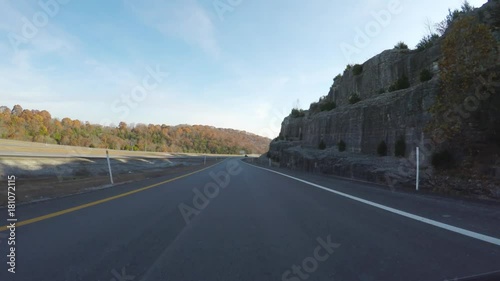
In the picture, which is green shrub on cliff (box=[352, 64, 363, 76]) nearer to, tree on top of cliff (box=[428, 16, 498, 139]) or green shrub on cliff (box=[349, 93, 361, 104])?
green shrub on cliff (box=[349, 93, 361, 104])

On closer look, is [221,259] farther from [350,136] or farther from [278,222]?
[350,136]

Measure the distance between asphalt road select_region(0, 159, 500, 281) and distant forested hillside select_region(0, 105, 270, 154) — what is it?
89389 millimetres

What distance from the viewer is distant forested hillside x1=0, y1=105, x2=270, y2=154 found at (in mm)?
91938

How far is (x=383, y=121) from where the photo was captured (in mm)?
24625

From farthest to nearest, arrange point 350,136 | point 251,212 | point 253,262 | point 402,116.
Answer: point 350,136 < point 402,116 < point 251,212 < point 253,262

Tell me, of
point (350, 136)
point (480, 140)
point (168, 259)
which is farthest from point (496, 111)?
point (350, 136)

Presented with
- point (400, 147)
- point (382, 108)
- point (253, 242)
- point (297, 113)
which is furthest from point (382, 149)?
point (297, 113)

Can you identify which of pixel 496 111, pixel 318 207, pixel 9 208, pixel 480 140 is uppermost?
pixel 496 111

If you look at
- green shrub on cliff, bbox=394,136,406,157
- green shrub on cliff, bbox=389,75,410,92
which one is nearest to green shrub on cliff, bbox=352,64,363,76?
green shrub on cliff, bbox=389,75,410,92

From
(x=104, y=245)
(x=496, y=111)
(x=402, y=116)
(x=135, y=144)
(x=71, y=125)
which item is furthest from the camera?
(x=135, y=144)

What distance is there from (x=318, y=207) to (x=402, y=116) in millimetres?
15318

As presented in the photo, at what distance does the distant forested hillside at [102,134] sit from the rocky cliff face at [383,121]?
76.3 metres

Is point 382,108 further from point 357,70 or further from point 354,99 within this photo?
point 357,70

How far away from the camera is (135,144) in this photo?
126375 millimetres
